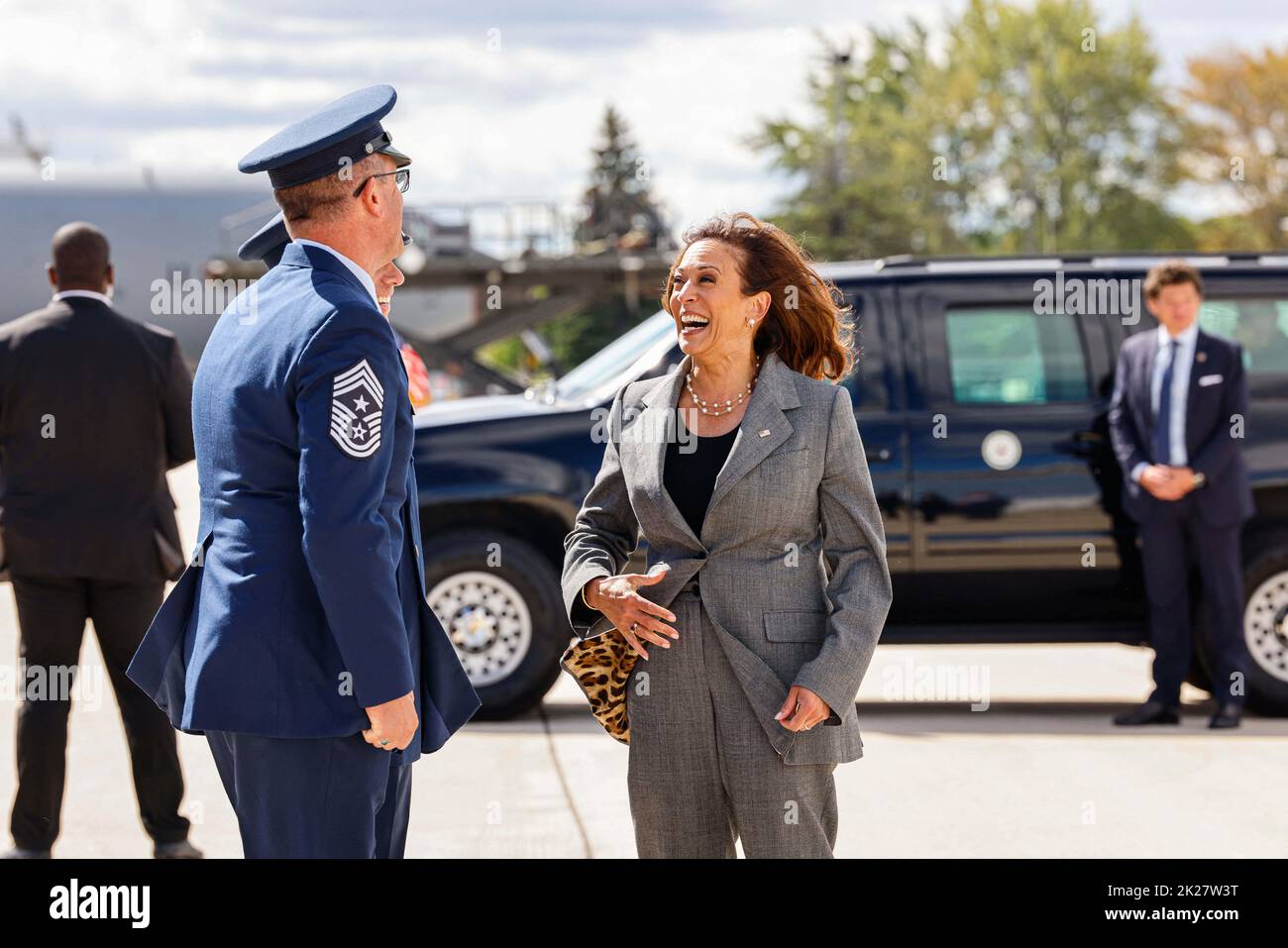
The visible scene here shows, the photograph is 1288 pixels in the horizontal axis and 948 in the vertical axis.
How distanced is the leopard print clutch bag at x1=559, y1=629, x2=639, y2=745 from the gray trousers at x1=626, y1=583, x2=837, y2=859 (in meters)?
0.06

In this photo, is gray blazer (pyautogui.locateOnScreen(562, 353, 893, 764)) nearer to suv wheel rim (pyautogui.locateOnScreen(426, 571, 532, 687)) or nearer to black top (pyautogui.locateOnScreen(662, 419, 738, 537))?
black top (pyautogui.locateOnScreen(662, 419, 738, 537))

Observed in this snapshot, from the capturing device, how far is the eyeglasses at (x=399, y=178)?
3.04 metres

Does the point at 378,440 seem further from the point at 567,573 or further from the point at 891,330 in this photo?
the point at 891,330

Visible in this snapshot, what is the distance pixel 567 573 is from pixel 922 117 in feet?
169

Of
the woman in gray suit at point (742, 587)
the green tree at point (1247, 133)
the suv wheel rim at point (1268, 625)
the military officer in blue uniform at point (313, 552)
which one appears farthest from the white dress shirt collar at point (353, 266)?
the green tree at point (1247, 133)

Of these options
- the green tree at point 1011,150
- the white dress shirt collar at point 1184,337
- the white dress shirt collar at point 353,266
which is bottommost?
the white dress shirt collar at point 1184,337

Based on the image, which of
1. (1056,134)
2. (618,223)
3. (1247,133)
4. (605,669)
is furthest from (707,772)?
(1056,134)

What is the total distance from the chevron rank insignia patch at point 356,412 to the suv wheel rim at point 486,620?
4.61m

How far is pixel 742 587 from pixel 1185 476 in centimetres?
455

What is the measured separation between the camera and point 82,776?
6.32 meters

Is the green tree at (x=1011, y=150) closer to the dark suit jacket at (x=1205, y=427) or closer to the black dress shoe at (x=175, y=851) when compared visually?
the dark suit jacket at (x=1205, y=427)

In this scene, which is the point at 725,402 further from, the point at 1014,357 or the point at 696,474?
the point at 1014,357

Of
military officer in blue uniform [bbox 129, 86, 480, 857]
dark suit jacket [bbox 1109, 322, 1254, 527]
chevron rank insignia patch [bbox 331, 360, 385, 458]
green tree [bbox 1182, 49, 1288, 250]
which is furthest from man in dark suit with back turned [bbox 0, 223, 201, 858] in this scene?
green tree [bbox 1182, 49, 1288, 250]

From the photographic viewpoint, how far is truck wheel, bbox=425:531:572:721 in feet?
24.1
